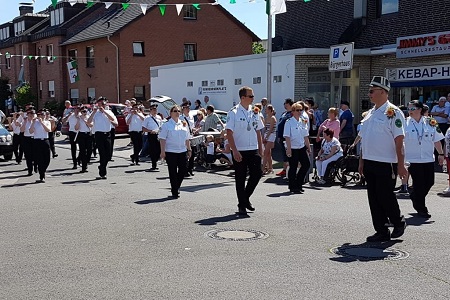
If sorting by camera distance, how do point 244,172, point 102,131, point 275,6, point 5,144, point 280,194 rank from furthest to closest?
1. point 5,144
2. point 275,6
3. point 102,131
4. point 280,194
5. point 244,172

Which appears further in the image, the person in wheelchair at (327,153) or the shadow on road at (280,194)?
the person in wheelchair at (327,153)

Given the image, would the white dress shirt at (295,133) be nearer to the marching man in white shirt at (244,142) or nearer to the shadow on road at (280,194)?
the shadow on road at (280,194)

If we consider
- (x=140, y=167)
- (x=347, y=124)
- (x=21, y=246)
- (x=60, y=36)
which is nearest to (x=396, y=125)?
(x=21, y=246)

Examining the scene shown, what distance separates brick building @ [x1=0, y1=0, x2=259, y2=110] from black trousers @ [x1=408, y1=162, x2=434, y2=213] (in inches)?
1112

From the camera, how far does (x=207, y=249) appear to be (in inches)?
282

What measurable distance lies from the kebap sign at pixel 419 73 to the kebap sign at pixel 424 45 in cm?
61

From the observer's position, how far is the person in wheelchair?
13.6 m

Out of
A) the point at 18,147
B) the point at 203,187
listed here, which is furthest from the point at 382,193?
the point at 18,147

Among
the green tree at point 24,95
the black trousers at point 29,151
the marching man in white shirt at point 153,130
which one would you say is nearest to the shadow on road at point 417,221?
the marching man in white shirt at point 153,130

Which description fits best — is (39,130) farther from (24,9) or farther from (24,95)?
(24,9)

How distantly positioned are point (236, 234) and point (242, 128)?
2.02m

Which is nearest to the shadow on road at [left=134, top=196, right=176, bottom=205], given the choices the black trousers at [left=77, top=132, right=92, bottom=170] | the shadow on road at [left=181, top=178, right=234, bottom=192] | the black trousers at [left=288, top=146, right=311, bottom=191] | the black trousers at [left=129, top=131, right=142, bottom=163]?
the shadow on road at [left=181, top=178, right=234, bottom=192]

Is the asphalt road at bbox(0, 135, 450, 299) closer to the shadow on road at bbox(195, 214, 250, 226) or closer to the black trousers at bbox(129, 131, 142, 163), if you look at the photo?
the shadow on road at bbox(195, 214, 250, 226)

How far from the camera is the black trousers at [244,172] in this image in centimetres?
941
